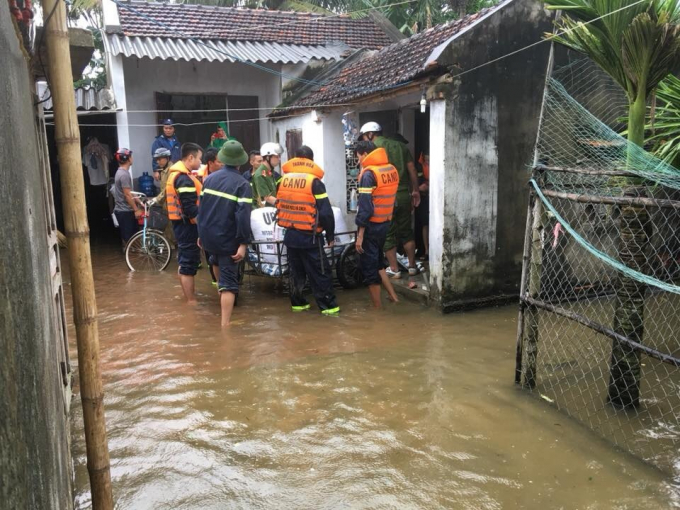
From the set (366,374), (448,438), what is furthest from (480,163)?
(448,438)

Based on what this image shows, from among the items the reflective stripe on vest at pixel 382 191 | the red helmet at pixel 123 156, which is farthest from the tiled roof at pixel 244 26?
the reflective stripe on vest at pixel 382 191

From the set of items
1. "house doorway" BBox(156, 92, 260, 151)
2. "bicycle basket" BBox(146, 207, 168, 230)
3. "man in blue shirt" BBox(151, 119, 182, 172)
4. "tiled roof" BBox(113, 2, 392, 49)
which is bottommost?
"bicycle basket" BBox(146, 207, 168, 230)

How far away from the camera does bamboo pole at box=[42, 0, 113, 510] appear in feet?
7.82

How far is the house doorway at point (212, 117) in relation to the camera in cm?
1189

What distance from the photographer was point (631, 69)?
13.1 ft

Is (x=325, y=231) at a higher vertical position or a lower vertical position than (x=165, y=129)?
lower

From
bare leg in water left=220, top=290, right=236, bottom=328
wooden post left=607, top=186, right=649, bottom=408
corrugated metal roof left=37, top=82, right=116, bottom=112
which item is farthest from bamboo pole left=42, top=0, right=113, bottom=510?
corrugated metal roof left=37, top=82, right=116, bottom=112

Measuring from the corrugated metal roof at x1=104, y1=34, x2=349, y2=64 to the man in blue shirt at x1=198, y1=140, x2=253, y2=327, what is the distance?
15.8 feet

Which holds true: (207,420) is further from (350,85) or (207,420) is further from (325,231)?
(350,85)

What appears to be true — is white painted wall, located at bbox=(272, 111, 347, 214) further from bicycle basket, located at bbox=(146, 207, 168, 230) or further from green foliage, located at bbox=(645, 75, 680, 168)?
green foliage, located at bbox=(645, 75, 680, 168)

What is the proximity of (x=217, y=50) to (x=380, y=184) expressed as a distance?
5.97 metres

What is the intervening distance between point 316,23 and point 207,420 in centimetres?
1132

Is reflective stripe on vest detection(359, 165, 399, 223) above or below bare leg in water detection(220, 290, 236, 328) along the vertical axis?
above

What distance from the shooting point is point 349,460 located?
11.7 ft
